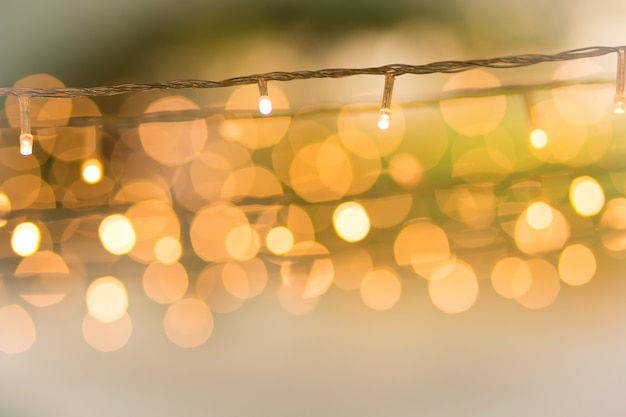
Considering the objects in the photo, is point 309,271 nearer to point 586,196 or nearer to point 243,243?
point 243,243

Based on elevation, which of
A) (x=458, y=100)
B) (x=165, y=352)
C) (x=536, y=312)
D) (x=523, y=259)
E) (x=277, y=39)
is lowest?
(x=165, y=352)

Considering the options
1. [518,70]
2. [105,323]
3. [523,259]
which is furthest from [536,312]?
[105,323]

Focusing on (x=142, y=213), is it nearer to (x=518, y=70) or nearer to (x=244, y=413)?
(x=244, y=413)

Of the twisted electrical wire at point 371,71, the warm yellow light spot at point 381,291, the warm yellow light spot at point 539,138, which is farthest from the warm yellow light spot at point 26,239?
the warm yellow light spot at point 539,138

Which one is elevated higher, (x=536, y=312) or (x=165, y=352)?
(x=536, y=312)

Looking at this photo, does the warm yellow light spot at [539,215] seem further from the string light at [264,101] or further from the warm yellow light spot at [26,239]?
the warm yellow light spot at [26,239]

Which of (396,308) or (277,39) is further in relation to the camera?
(277,39)

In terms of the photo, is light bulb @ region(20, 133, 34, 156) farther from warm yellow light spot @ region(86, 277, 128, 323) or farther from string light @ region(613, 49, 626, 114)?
string light @ region(613, 49, 626, 114)
